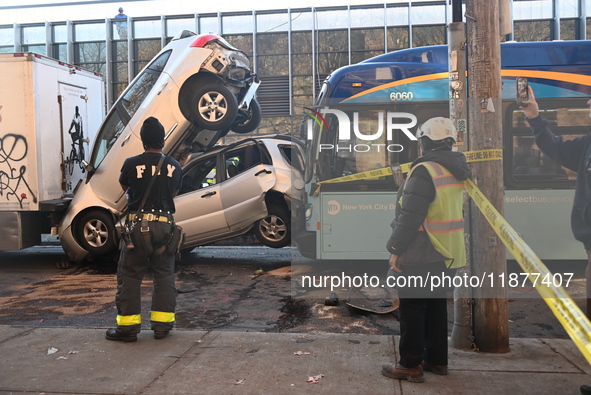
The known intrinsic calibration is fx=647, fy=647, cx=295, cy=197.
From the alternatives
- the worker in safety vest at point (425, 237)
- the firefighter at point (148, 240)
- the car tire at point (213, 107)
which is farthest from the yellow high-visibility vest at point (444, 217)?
the car tire at point (213, 107)

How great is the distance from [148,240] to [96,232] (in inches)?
195

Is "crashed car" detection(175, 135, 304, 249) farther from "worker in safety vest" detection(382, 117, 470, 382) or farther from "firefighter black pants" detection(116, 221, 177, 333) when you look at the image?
"worker in safety vest" detection(382, 117, 470, 382)

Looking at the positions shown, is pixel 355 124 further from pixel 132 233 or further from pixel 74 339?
pixel 74 339

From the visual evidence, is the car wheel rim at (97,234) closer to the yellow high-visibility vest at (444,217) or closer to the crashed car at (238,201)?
the crashed car at (238,201)

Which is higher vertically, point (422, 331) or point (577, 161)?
point (577, 161)

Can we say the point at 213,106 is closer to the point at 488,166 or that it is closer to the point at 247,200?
the point at 247,200

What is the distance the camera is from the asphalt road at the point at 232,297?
22.1 ft

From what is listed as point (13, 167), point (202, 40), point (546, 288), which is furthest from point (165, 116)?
point (546, 288)

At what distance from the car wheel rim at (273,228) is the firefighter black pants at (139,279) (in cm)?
427

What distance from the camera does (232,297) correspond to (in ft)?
26.5

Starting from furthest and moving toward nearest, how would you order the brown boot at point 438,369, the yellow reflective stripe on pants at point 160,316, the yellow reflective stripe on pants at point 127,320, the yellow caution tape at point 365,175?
the yellow caution tape at point 365,175 → the yellow reflective stripe on pants at point 160,316 → the yellow reflective stripe on pants at point 127,320 → the brown boot at point 438,369

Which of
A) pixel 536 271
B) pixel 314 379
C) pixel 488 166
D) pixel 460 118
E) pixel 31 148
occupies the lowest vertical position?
pixel 314 379

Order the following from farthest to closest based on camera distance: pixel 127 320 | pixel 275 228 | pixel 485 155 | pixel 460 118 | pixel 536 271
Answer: pixel 275 228
pixel 127 320
pixel 460 118
pixel 485 155
pixel 536 271

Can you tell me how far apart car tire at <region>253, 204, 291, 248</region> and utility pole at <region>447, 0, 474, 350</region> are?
4885mm
